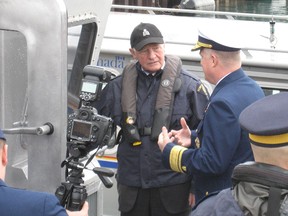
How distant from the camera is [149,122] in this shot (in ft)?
14.9

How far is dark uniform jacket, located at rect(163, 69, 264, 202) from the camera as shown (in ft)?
12.1

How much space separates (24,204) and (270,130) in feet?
3.15

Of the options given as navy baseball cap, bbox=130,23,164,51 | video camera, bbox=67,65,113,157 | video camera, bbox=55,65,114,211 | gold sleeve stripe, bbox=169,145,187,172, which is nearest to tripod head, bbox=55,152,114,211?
video camera, bbox=55,65,114,211

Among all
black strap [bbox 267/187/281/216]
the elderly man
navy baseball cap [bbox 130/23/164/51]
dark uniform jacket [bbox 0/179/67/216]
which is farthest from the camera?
navy baseball cap [bbox 130/23/164/51]

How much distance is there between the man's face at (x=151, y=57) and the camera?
459 cm

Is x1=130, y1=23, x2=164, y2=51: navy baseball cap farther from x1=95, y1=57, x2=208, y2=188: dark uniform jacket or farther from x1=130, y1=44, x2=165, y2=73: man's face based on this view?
x1=95, y1=57, x2=208, y2=188: dark uniform jacket

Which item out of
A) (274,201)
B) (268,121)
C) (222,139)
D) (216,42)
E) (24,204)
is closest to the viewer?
(274,201)

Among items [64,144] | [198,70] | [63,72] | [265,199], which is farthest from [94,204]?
[265,199]

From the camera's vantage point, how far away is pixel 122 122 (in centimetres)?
457

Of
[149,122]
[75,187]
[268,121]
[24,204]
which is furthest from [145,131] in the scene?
[268,121]

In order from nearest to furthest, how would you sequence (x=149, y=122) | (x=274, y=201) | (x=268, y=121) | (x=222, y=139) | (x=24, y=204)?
(x=274, y=201)
(x=268, y=121)
(x=24, y=204)
(x=222, y=139)
(x=149, y=122)

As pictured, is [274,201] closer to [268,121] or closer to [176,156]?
[268,121]

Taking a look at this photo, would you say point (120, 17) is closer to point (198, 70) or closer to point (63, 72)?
point (198, 70)

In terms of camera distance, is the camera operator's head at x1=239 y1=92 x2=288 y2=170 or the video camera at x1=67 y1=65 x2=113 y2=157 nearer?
the camera operator's head at x1=239 y1=92 x2=288 y2=170
